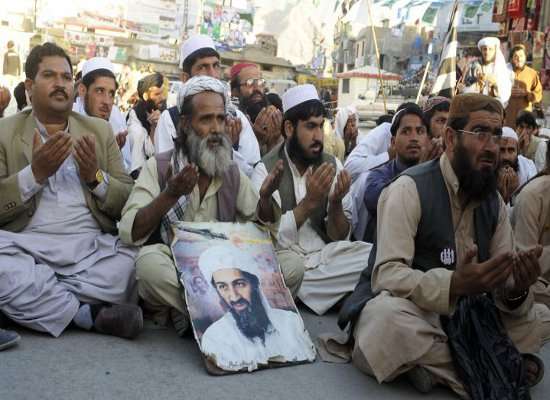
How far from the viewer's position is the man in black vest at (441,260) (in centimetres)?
316

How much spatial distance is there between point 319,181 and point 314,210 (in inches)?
17.6

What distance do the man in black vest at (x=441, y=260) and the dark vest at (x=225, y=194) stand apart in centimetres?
96

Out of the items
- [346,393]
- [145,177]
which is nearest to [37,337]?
[145,177]

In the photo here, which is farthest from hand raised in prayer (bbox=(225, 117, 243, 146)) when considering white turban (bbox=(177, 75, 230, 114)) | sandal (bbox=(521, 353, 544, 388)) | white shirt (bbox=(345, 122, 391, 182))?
sandal (bbox=(521, 353, 544, 388))

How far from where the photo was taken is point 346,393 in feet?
10.7

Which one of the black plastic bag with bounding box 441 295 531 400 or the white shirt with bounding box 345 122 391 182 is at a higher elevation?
the white shirt with bounding box 345 122 391 182

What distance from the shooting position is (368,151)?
6.35 metres

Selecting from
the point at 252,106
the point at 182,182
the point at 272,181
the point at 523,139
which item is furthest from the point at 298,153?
the point at 523,139

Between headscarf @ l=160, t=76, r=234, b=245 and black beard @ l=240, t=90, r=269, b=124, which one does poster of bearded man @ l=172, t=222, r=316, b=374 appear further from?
black beard @ l=240, t=90, r=269, b=124

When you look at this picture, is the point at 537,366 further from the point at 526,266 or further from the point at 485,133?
the point at 485,133

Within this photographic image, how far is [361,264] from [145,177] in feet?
5.02

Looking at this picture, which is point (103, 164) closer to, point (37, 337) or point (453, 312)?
point (37, 337)

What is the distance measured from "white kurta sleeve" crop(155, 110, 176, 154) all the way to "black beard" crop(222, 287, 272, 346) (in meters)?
1.95

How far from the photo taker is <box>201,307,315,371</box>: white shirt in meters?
3.38
